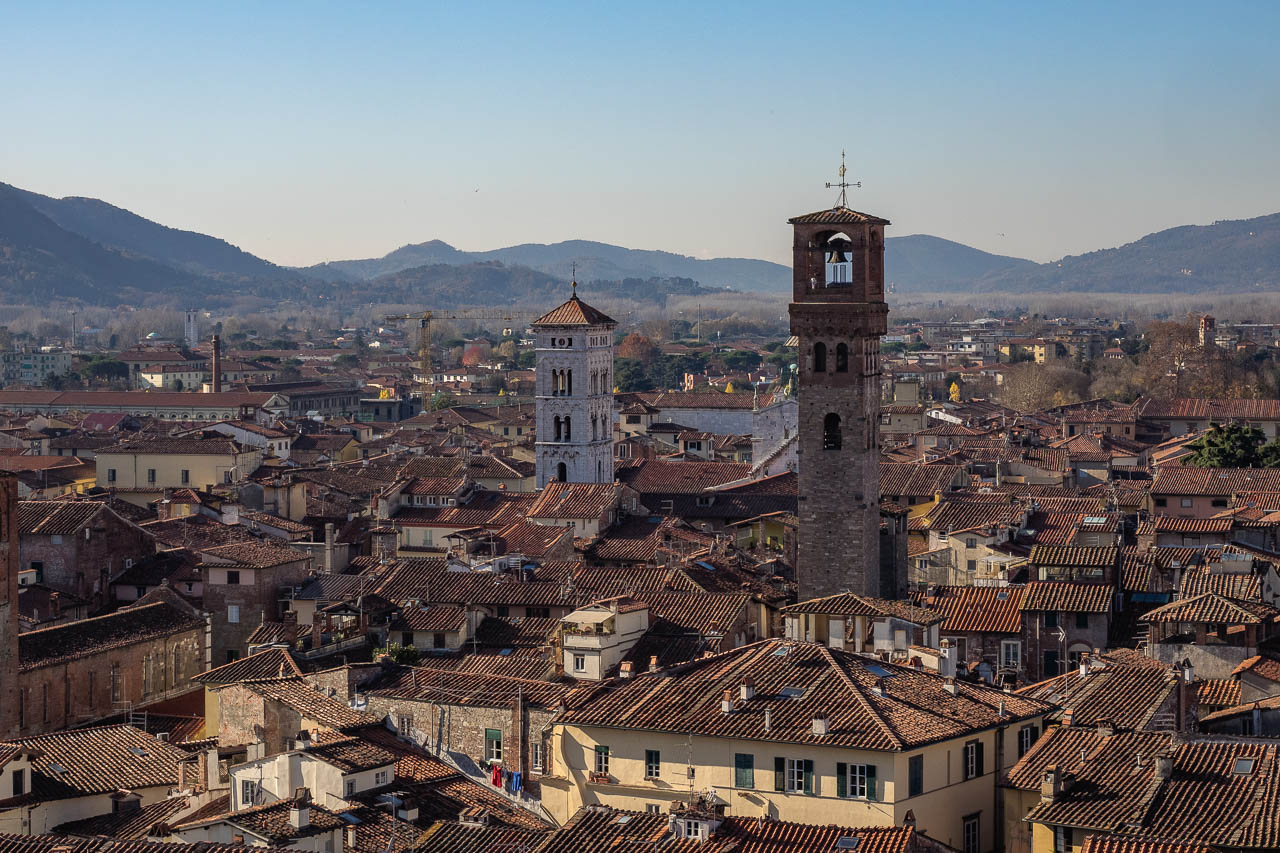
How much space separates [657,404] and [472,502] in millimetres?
40035

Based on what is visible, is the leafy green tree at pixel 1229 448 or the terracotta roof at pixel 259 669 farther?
the leafy green tree at pixel 1229 448

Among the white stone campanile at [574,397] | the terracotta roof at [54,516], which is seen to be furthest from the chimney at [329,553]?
the white stone campanile at [574,397]

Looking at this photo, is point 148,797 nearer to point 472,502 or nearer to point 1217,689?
point 1217,689

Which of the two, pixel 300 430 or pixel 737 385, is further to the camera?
pixel 737 385

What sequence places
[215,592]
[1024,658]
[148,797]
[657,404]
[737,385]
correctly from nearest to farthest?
[148,797]
[1024,658]
[215,592]
[657,404]
[737,385]

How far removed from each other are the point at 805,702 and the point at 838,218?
1781 centimetres

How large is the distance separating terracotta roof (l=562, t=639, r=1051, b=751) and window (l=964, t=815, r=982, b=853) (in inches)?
38.2

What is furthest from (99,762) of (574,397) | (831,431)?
(574,397)

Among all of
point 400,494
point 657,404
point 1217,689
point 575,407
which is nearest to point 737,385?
point 657,404

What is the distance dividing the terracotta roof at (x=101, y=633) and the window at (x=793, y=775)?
15281 millimetres

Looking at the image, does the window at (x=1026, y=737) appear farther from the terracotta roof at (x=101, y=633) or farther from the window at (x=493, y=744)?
the terracotta roof at (x=101, y=633)

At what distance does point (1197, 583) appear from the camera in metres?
35.1

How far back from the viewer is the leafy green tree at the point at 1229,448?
62.8 m

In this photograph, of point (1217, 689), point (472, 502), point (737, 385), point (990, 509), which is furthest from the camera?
point (737, 385)
